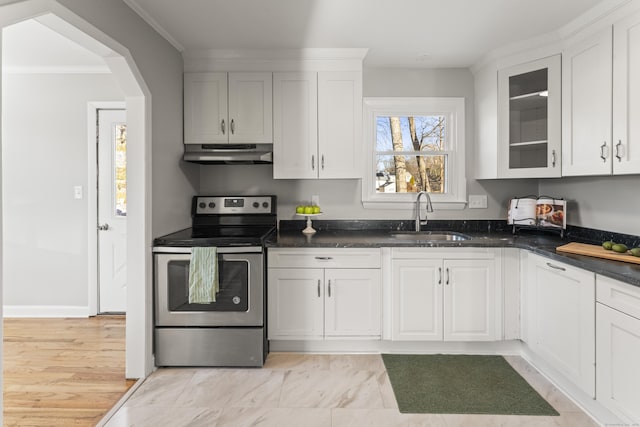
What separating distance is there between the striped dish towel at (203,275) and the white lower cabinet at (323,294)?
435 millimetres

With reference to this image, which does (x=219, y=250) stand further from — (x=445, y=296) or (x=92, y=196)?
(x=92, y=196)

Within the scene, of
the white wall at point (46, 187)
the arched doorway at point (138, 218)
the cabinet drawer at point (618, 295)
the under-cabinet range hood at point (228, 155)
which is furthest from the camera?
the white wall at point (46, 187)

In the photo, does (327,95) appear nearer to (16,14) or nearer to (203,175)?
(203,175)

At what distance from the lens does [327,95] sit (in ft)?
10.9

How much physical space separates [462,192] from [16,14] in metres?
3.24

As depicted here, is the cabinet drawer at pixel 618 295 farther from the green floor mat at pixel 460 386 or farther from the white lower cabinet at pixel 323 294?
the white lower cabinet at pixel 323 294

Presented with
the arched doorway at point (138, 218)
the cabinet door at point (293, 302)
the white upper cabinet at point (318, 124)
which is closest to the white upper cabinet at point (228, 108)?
the white upper cabinet at point (318, 124)

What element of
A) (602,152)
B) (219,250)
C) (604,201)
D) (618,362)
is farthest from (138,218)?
(604,201)

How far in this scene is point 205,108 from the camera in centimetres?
335

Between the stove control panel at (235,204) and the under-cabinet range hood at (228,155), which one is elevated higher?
the under-cabinet range hood at (228,155)

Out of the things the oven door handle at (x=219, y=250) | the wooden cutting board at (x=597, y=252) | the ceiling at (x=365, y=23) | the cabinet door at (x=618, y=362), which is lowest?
the cabinet door at (x=618, y=362)

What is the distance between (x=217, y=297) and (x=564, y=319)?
2156 mm

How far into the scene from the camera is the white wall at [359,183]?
3658 mm

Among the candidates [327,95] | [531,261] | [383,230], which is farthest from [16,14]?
[531,261]
